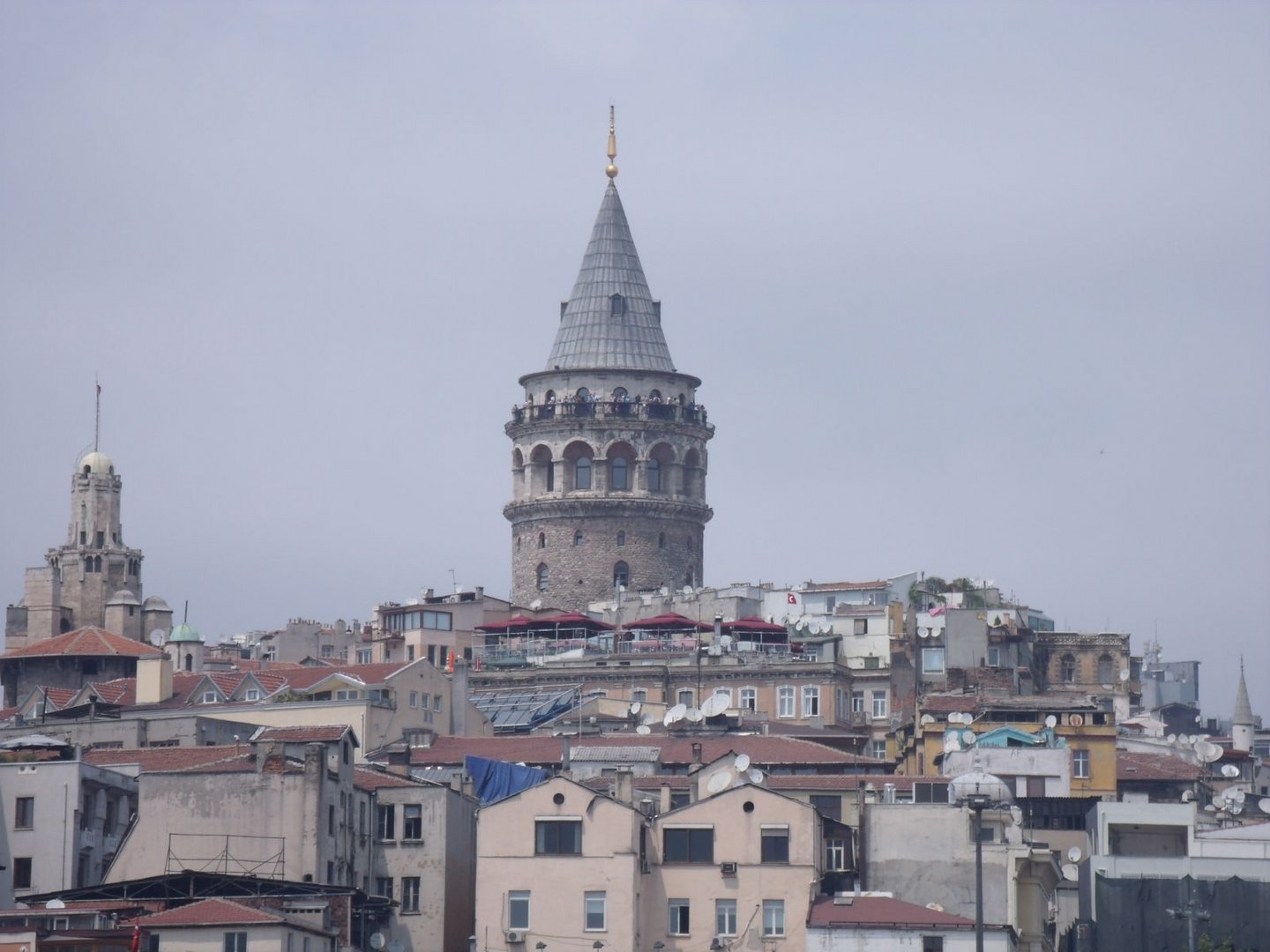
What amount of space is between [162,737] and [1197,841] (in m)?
28.7

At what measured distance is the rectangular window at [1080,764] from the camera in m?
97.4

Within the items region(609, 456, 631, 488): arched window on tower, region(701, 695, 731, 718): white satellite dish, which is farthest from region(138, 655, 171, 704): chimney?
region(609, 456, 631, 488): arched window on tower

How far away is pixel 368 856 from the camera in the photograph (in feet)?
261

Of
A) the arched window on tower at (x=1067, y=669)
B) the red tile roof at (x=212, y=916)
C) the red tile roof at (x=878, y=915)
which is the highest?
the arched window on tower at (x=1067, y=669)

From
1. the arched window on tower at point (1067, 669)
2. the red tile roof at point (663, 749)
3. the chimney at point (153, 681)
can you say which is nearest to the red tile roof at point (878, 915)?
the red tile roof at point (663, 749)

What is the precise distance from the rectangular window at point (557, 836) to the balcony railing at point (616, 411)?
67092 mm

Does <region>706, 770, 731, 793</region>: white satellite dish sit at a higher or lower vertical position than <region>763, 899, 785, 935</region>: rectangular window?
higher

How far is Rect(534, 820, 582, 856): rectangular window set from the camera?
75.9 metres

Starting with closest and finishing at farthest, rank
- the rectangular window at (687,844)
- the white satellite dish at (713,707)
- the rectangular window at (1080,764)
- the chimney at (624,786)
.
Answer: the rectangular window at (687,844) → the chimney at (624,786) → the rectangular window at (1080,764) → the white satellite dish at (713,707)

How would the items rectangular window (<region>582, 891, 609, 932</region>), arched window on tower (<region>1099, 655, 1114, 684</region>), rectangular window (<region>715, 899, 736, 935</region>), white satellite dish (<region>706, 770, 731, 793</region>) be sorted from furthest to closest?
arched window on tower (<region>1099, 655, 1114, 684</region>)
white satellite dish (<region>706, 770, 731, 793</region>)
rectangular window (<region>715, 899, 736, 935</region>)
rectangular window (<region>582, 891, 609, 932</region>)

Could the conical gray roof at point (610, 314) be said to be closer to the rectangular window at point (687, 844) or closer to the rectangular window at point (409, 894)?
the rectangular window at point (409, 894)

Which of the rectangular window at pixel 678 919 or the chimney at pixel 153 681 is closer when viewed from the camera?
the rectangular window at pixel 678 919

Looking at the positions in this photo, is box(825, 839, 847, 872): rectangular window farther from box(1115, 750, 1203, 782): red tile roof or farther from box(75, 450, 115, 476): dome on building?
box(75, 450, 115, 476): dome on building

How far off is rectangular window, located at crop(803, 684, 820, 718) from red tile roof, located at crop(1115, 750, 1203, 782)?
1939 centimetres
